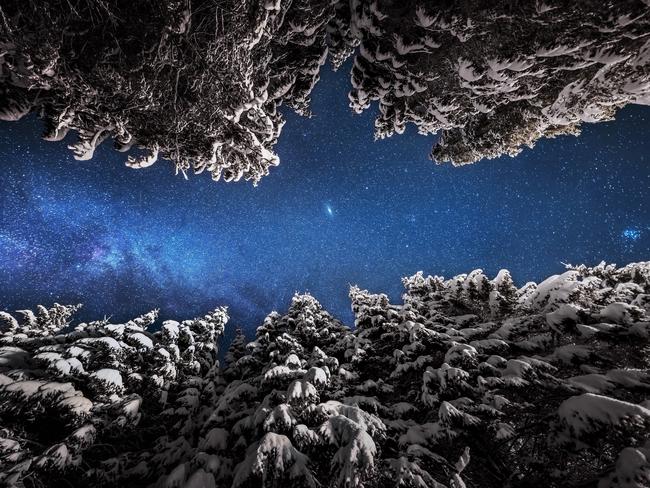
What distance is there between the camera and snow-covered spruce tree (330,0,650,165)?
4.06 meters

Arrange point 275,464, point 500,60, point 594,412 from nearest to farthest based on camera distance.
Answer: point 594,412, point 275,464, point 500,60

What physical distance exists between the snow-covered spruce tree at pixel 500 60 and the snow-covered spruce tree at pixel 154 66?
1502 millimetres

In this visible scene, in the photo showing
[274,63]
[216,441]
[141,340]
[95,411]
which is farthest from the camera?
[141,340]

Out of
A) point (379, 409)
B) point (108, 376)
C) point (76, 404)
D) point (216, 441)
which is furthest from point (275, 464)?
point (108, 376)

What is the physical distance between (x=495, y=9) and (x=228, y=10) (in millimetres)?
4471

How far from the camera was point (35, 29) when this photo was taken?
12.2 ft

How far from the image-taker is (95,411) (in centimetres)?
567

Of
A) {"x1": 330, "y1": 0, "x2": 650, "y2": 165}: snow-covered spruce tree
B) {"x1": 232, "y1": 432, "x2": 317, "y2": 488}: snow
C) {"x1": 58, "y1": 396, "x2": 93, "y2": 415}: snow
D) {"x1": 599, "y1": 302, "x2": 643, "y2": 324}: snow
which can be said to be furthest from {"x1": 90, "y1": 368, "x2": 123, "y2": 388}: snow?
{"x1": 599, "y1": 302, "x2": 643, "y2": 324}: snow

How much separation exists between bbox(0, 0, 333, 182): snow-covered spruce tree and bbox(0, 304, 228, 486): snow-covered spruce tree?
4.81 m

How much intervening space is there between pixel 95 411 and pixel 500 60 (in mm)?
10541

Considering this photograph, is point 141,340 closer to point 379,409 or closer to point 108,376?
point 108,376

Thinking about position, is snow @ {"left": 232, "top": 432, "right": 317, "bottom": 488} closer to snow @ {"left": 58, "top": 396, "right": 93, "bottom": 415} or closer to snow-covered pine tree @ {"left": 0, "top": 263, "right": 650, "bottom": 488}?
snow-covered pine tree @ {"left": 0, "top": 263, "right": 650, "bottom": 488}

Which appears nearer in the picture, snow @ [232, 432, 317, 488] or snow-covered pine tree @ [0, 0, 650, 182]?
snow @ [232, 432, 317, 488]

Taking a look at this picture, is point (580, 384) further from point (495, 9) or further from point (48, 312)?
point (48, 312)
